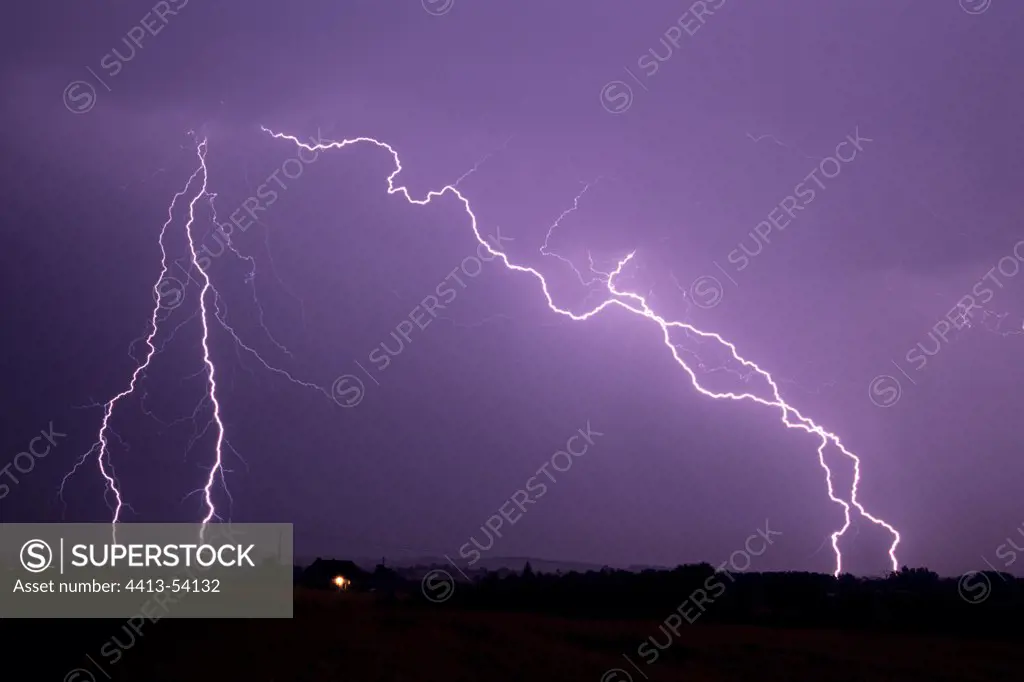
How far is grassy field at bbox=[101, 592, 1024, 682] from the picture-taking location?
8.66 metres

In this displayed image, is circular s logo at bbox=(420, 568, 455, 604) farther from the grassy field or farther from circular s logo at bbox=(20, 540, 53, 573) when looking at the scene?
circular s logo at bbox=(20, 540, 53, 573)

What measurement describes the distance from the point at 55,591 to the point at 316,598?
4.36 meters

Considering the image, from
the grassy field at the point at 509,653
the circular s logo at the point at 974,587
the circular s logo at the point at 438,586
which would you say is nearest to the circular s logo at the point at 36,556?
the grassy field at the point at 509,653

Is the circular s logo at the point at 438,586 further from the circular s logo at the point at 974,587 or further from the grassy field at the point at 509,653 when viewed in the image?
the circular s logo at the point at 974,587

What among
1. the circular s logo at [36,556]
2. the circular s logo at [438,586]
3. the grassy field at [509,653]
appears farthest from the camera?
the circular s logo at [438,586]

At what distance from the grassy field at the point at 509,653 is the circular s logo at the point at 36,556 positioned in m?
2.99

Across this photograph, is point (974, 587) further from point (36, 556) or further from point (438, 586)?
point (36, 556)

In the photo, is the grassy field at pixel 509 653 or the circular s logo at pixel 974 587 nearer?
the grassy field at pixel 509 653

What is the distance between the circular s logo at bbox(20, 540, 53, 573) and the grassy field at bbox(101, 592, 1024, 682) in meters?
2.99

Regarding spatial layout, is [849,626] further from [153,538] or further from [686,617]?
[153,538]

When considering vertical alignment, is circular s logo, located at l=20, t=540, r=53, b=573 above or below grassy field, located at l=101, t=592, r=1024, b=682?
above

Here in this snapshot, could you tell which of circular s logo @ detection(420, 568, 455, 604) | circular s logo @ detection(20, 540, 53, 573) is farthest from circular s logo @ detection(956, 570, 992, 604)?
circular s logo @ detection(20, 540, 53, 573)

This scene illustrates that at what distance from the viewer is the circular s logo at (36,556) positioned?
1155 centimetres

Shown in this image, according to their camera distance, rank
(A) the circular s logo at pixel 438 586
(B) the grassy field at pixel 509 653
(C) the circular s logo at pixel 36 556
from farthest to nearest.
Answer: (A) the circular s logo at pixel 438 586, (C) the circular s logo at pixel 36 556, (B) the grassy field at pixel 509 653
